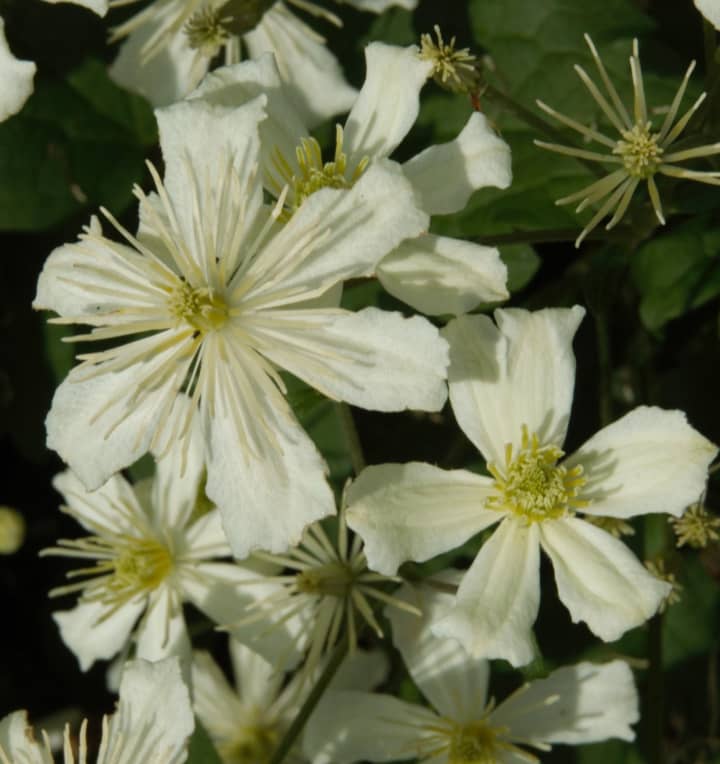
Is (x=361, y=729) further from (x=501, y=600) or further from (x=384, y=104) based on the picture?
(x=384, y=104)

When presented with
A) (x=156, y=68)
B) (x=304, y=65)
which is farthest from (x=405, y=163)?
(x=156, y=68)

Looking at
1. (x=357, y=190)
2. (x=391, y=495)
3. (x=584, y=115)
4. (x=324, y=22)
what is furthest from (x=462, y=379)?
(x=324, y=22)

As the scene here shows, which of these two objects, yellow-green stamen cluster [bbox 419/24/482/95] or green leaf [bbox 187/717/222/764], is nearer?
yellow-green stamen cluster [bbox 419/24/482/95]

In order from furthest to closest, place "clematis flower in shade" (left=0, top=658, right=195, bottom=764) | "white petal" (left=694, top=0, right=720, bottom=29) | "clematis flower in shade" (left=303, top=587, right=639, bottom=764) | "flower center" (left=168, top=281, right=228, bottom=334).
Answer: "clematis flower in shade" (left=303, top=587, right=639, bottom=764), "clematis flower in shade" (left=0, top=658, right=195, bottom=764), "flower center" (left=168, top=281, right=228, bottom=334), "white petal" (left=694, top=0, right=720, bottom=29)

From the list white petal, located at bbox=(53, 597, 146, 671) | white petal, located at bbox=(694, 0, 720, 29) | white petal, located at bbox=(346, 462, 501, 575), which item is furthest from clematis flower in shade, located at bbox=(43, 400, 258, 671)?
white petal, located at bbox=(694, 0, 720, 29)

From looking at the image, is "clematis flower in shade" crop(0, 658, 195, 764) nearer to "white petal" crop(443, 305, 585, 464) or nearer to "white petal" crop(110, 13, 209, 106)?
"white petal" crop(443, 305, 585, 464)

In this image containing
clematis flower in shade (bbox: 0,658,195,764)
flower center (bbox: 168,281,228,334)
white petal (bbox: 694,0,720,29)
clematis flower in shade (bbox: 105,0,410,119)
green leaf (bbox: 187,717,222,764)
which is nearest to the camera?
white petal (bbox: 694,0,720,29)

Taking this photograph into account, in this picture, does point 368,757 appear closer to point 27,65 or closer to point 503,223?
point 503,223

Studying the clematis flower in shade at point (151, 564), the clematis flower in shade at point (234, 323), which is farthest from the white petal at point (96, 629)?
the clematis flower in shade at point (234, 323)
